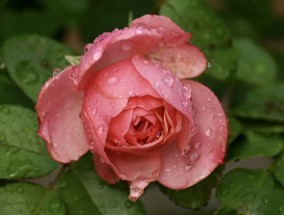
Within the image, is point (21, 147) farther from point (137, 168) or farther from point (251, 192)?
point (251, 192)

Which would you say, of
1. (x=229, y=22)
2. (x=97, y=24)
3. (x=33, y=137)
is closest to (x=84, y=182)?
(x=33, y=137)

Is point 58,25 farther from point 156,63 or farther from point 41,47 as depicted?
point 156,63

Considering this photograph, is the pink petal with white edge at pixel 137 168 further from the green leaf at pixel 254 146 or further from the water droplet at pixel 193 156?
the green leaf at pixel 254 146

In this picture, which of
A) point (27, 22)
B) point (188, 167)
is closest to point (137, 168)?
point (188, 167)

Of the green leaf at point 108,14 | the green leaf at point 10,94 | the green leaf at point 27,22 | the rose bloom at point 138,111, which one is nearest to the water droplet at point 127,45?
the rose bloom at point 138,111

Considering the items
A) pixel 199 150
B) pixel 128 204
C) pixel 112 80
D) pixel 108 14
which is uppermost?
pixel 112 80

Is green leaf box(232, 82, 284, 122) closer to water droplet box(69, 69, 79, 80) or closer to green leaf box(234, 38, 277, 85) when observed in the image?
green leaf box(234, 38, 277, 85)
